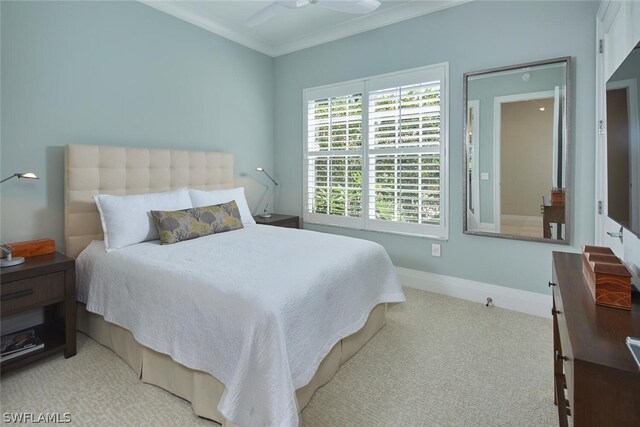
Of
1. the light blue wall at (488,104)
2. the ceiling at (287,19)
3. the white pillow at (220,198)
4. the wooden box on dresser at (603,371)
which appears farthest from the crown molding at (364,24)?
the wooden box on dresser at (603,371)

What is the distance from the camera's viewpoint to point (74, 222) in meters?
2.48

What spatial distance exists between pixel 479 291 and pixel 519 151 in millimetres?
1295

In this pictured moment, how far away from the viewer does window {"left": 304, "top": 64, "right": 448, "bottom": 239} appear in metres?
3.18

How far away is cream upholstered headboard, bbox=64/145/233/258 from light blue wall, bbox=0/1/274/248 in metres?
0.15

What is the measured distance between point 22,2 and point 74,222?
1588mm

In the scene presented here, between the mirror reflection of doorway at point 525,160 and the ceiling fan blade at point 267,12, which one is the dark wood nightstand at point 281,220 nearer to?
the ceiling fan blade at point 267,12

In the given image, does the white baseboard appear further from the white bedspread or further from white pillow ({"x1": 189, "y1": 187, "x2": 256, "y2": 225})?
white pillow ({"x1": 189, "y1": 187, "x2": 256, "y2": 225})

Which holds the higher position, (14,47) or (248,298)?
(14,47)

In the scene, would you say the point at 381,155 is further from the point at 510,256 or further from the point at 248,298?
the point at 248,298

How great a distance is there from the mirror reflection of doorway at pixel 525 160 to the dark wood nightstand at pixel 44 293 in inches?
132

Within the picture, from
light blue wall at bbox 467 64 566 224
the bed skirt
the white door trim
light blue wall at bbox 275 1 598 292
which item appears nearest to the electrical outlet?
light blue wall at bbox 275 1 598 292

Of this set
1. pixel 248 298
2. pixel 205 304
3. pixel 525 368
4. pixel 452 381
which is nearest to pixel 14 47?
pixel 205 304

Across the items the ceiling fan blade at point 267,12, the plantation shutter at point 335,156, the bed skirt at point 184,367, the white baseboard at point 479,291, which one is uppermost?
the ceiling fan blade at point 267,12

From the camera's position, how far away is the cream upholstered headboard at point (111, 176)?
2.47m
